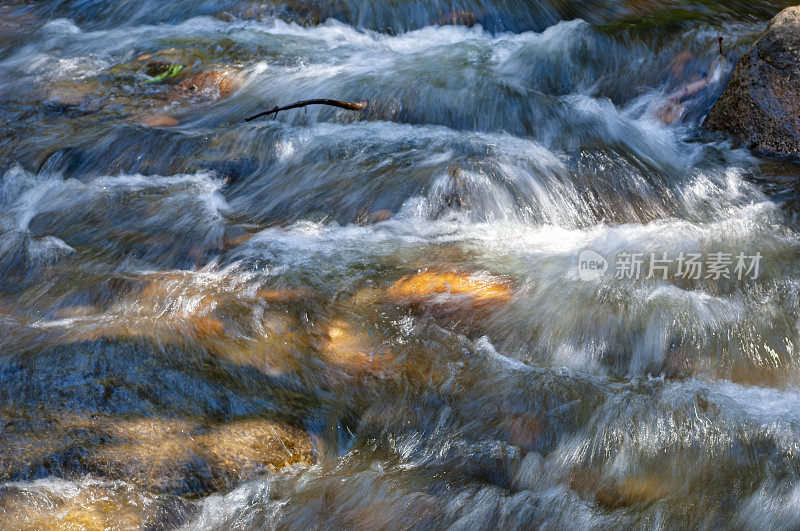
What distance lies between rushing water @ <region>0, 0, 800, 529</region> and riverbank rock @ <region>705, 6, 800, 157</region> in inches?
8.0

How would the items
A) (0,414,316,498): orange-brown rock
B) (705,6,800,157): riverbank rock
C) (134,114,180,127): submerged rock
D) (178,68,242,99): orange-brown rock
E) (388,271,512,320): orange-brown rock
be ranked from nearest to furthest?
1. (0,414,316,498): orange-brown rock
2. (388,271,512,320): orange-brown rock
3. (705,6,800,157): riverbank rock
4. (134,114,180,127): submerged rock
5. (178,68,242,99): orange-brown rock

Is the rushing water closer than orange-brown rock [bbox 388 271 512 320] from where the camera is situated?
Yes

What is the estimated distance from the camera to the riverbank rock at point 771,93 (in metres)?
5.00

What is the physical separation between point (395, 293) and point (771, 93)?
3.47 m

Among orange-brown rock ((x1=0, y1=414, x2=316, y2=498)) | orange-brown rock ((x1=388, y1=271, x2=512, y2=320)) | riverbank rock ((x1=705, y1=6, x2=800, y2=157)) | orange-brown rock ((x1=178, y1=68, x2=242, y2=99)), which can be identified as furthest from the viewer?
orange-brown rock ((x1=178, y1=68, x2=242, y2=99))

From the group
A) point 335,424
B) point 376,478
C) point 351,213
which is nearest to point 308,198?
point 351,213

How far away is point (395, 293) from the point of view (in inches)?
140

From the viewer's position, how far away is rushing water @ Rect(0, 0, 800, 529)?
2545mm

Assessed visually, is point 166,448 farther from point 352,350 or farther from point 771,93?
point 771,93

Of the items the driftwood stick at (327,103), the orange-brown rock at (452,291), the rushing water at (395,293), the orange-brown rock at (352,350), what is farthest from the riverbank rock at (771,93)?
the orange-brown rock at (352,350)

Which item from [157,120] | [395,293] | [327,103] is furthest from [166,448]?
[157,120]

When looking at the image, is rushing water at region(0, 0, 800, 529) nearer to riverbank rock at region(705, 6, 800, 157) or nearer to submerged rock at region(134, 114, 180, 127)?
submerged rock at region(134, 114, 180, 127)

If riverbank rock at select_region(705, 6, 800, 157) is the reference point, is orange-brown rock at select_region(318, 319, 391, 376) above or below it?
below

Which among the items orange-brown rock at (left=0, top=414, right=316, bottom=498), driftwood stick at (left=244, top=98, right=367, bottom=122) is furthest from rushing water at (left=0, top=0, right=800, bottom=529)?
driftwood stick at (left=244, top=98, right=367, bottom=122)
